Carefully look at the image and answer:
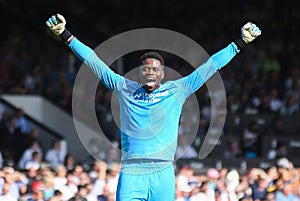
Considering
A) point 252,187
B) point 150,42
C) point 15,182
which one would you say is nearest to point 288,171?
point 252,187

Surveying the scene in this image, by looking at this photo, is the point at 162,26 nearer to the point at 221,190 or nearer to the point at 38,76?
the point at 38,76

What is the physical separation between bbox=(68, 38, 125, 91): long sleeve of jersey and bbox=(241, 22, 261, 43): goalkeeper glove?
53.3 inches

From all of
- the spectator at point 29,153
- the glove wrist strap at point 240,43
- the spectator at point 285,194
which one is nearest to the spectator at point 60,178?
the spectator at point 29,153

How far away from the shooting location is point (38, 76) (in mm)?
25469

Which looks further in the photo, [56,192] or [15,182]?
[15,182]

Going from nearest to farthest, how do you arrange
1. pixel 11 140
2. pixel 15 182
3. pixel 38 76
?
1. pixel 15 182
2. pixel 11 140
3. pixel 38 76

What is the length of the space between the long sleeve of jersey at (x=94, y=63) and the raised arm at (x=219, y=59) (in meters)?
0.77

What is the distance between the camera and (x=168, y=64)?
2602 cm

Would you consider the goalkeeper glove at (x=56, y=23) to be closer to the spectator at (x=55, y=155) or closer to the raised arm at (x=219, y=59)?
the raised arm at (x=219, y=59)

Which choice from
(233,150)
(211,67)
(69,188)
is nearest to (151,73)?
(211,67)

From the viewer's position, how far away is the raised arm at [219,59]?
9.58 meters

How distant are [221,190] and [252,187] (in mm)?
873

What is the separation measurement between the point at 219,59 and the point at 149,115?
0.92 meters

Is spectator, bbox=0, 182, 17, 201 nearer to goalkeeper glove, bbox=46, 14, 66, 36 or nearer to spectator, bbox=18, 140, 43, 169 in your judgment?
spectator, bbox=18, 140, 43, 169
